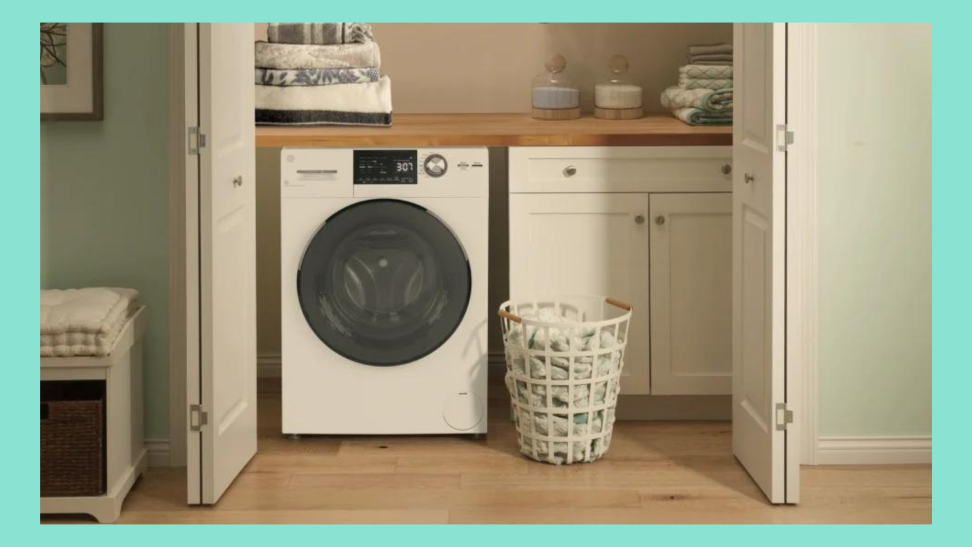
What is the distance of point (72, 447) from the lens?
10.2 feet

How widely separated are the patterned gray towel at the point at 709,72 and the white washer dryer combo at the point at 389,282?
2.62ft

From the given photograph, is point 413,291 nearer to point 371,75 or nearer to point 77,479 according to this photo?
point 371,75

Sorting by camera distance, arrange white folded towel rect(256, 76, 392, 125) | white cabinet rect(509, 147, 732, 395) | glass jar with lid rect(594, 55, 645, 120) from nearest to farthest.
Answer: white cabinet rect(509, 147, 732, 395) → white folded towel rect(256, 76, 392, 125) → glass jar with lid rect(594, 55, 645, 120)

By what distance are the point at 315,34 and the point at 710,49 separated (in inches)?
48.4

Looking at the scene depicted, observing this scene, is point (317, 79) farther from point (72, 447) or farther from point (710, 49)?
point (72, 447)

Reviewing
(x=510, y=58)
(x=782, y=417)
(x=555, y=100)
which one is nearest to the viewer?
(x=782, y=417)

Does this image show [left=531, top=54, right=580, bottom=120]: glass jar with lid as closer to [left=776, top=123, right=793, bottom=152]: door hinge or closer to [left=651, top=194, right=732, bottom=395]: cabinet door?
[left=651, top=194, right=732, bottom=395]: cabinet door

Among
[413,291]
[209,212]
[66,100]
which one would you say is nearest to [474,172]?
[413,291]

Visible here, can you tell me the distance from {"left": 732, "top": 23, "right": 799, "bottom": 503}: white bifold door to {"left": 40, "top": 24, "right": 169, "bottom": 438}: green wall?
1.52 metres

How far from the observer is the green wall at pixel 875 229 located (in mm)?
3402

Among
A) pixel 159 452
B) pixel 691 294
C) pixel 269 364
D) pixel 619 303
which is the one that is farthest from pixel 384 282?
pixel 269 364

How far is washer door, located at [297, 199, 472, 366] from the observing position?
370 cm

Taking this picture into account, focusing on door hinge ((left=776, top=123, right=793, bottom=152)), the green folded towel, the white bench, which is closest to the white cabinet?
the green folded towel

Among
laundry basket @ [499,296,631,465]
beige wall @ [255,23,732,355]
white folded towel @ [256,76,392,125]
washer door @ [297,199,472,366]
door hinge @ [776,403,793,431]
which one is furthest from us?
beige wall @ [255,23,732,355]
